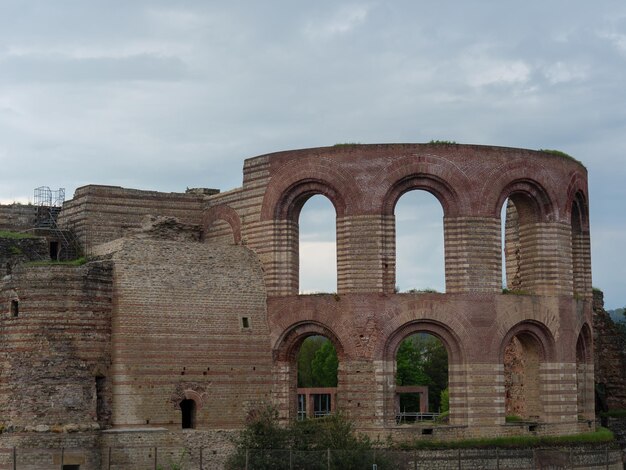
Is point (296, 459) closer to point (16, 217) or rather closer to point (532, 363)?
point (532, 363)

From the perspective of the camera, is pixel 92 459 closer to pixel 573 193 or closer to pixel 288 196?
pixel 288 196

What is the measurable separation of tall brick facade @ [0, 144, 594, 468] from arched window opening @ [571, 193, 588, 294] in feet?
6.66

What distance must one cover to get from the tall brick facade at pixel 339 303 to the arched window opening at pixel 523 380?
75 mm

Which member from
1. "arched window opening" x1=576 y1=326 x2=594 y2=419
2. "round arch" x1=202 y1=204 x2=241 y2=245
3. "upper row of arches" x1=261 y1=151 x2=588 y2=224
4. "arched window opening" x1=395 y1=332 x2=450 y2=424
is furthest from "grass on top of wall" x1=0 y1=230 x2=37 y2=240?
"arched window opening" x1=395 y1=332 x2=450 y2=424

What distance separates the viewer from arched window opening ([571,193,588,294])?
43344 millimetres

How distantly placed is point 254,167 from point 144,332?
8.00 m

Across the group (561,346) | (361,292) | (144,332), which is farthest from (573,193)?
(144,332)

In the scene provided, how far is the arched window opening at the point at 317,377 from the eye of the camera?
58312mm

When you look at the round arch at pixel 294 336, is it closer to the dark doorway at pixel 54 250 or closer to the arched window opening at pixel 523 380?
the arched window opening at pixel 523 380

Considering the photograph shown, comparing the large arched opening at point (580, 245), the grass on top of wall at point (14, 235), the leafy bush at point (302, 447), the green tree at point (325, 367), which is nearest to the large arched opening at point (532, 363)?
the large arched opening at point (580, 245)

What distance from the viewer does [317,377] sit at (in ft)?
236

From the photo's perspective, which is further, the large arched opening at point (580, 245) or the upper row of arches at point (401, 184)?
the large arched opening at point (580, 245)

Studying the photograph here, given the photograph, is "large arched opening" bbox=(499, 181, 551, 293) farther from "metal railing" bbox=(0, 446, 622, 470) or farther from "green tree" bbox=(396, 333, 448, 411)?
"green tree" bbox=(396, 333, 448, 411)

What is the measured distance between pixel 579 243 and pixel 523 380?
6195 millimetres
